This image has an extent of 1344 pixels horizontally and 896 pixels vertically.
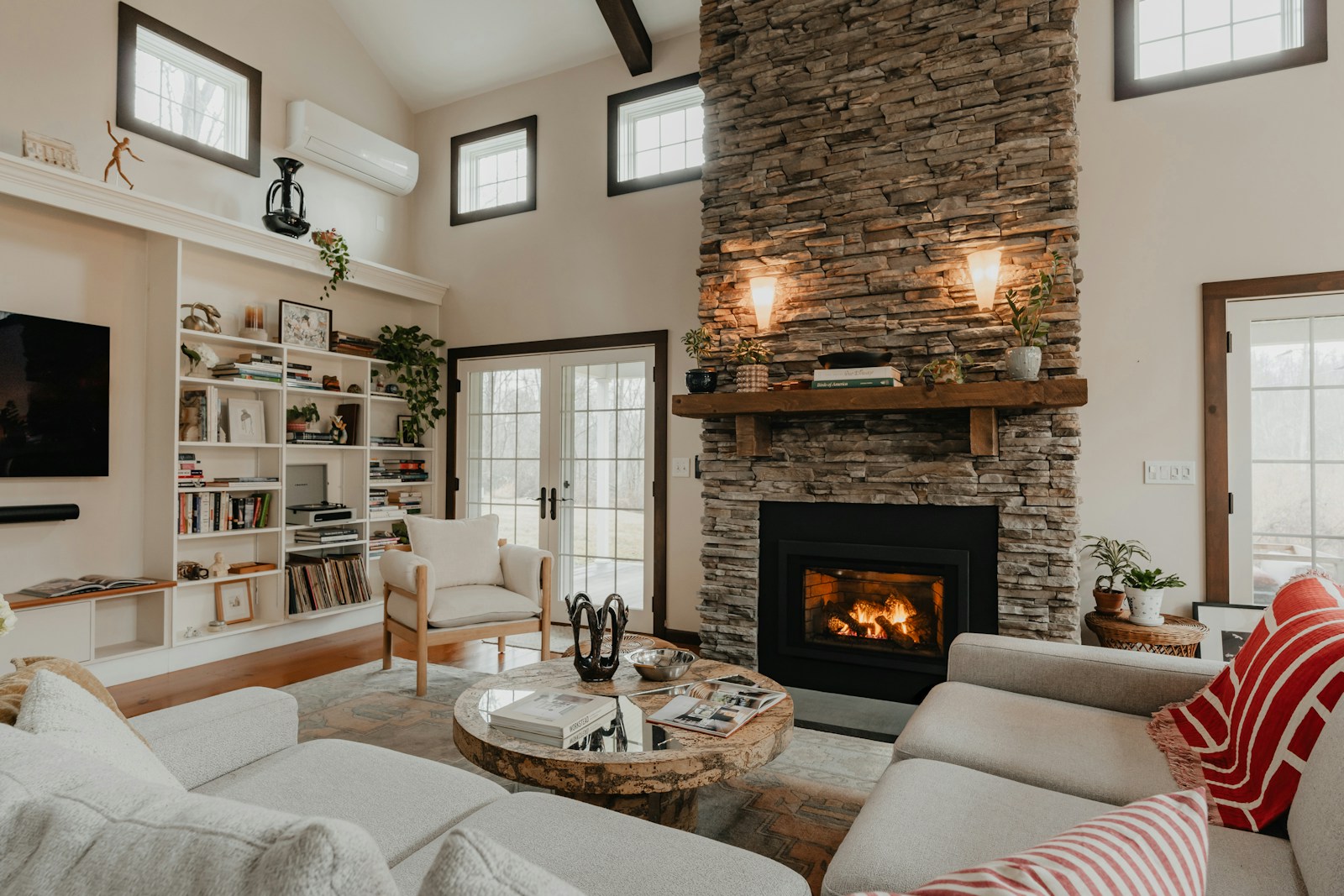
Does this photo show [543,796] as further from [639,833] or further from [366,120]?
[366,120]

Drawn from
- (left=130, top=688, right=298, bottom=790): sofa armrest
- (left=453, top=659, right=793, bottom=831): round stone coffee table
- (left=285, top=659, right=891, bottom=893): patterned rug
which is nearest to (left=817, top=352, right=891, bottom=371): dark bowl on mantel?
(left=285, top=659, right=891, bottom=893): patterned rug

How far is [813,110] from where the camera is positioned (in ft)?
12.1

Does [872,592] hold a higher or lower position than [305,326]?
lower

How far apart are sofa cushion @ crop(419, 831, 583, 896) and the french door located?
14.1 feet

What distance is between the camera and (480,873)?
54 centimetres

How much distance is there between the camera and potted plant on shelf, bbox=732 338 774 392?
363 cm

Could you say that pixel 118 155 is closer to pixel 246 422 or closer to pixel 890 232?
pixel 246 422

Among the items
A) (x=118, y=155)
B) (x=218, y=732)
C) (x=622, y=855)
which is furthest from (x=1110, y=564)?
(x=118, y=155)

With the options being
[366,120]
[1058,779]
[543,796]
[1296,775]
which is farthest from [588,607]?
[366,120]

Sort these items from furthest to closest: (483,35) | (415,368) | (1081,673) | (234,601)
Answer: (415,368), (483,35), (234,601), (1081,673)

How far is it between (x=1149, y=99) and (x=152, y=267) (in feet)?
17.3

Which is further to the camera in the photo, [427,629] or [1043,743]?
[427,629]

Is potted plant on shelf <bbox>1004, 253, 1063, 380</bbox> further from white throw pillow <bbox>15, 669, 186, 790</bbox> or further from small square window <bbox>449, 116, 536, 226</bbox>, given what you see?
small square window <bbox>449, 116, 536, 226</bbox>

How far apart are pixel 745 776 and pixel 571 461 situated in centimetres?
313
